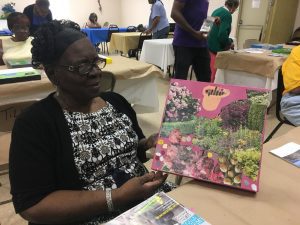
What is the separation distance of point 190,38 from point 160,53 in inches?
66.1

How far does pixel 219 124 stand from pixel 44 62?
0.59m

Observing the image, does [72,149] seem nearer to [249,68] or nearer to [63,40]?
[63,40]

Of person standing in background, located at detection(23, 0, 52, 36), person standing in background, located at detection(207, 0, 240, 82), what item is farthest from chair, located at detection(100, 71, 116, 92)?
Result: person standing in background, located at detection(207, 0, 240, 82)

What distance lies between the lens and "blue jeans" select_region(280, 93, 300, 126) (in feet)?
6.35

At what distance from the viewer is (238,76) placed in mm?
3146

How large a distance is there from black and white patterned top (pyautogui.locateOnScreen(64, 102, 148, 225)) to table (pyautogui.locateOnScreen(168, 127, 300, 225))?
0.25m

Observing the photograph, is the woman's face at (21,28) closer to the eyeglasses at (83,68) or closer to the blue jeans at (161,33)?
the eyeglasses at (83,68)

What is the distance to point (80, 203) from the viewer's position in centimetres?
77

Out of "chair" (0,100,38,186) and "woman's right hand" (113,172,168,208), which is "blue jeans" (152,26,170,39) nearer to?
"chair" (0,100,38,186)

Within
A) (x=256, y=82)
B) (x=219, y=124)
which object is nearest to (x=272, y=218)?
(x=219, y=124)

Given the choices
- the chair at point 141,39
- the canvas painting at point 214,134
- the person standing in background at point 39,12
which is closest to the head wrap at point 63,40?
the canvas painting at point 214,134

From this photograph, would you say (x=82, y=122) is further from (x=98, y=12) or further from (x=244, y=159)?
(x=98, y=12)

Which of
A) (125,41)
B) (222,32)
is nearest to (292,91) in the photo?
(222,32)

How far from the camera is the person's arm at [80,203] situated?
75 centimetres
